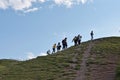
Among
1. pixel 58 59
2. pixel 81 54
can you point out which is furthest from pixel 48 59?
pixel 81 54

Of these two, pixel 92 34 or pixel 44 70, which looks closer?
pixel 44 70

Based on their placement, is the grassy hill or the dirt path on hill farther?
the grassy hill

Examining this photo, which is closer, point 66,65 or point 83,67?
point 83,67

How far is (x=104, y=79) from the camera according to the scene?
126ft

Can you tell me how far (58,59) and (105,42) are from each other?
18803 millimetres

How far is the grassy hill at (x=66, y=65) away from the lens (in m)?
44.2

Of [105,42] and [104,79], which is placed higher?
[105,42]

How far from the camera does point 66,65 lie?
51.2m

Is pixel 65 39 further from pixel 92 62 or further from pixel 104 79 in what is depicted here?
pixel 104 79

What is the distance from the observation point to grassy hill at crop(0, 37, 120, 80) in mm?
44188

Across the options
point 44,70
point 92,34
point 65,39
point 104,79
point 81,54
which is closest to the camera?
point 104,79

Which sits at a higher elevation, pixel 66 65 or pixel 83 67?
pixel 66 65

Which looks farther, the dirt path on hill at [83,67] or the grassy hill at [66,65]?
the grassy hill at [66,65]

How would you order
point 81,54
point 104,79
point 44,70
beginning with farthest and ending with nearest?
point 81,54 → point 44,70 → point 104,79
